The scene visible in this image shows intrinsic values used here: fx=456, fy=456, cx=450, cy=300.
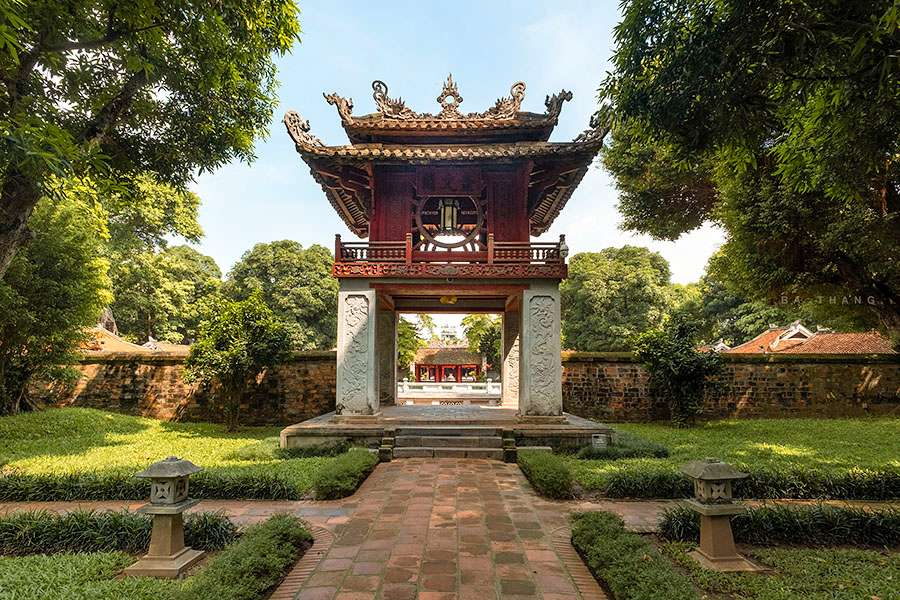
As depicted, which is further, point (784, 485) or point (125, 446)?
point (125, 446)

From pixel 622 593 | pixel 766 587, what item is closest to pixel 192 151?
pixel 622 593

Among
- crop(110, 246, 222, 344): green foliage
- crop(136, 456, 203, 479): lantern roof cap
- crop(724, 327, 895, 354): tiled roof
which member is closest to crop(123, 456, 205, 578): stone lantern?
crop(136, 456, 203, 479): lantern roof cap

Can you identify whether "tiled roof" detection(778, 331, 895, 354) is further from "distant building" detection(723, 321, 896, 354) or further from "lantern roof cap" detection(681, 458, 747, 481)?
"lantern roof cap" detection(681, 458, 747, 481)

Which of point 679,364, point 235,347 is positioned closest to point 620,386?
point 679,364

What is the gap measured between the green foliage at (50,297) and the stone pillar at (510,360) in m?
10.2

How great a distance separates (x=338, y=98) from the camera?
34.2 feet

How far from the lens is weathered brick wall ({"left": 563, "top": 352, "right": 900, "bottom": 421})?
13.5m

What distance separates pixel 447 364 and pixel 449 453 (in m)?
24.7

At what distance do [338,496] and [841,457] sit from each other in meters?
8.74

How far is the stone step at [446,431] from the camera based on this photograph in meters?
8.93

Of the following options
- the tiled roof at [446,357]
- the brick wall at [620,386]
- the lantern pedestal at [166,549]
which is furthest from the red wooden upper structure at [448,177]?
the tiled roof at [446,357]

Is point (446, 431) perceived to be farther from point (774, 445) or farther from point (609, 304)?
point (609, 304)

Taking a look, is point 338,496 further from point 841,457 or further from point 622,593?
point 841,457

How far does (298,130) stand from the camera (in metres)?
9.34
